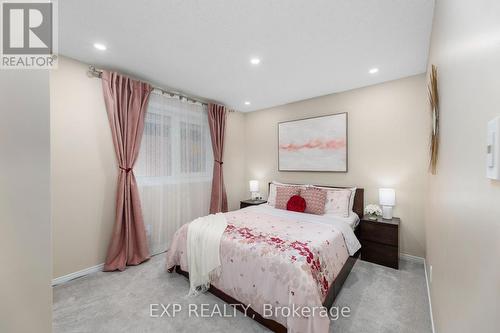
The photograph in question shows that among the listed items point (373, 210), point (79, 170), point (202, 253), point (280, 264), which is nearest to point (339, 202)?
point (373, 210)

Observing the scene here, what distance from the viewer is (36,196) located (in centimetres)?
75

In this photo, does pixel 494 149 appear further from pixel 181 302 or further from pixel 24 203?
pixel 181 302

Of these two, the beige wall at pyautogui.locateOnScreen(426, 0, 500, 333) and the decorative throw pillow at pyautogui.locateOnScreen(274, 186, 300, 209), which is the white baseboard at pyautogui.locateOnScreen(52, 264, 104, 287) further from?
the beige wall at pyautogui.locateOnScreen(426, 0, 500, 333)

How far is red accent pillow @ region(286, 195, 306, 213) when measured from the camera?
10.1 feet

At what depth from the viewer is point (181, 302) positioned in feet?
6.56

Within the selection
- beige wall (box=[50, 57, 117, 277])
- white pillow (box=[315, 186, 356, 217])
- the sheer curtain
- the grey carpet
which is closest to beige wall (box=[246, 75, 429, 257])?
white pillow (box=[315, 186, 356, 217])

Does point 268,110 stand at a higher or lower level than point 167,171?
higher

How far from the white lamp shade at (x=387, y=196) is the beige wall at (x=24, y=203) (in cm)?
331

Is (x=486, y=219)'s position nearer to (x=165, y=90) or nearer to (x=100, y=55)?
(x=100, y=55)

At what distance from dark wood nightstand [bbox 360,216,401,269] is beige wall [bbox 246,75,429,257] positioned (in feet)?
1.15

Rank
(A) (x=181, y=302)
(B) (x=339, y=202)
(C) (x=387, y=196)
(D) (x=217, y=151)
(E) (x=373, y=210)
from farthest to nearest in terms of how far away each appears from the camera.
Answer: (D) (x=217, y=151) → (B) (x=339, y=202) → (E) (x=373, y=210) → (C) (x=387, y=196) → (A) (x=181, y=302)

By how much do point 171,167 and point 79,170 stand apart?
1.16m

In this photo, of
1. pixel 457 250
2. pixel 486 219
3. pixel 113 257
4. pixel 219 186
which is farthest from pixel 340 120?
pixel 113 257

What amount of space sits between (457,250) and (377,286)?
1.75m
